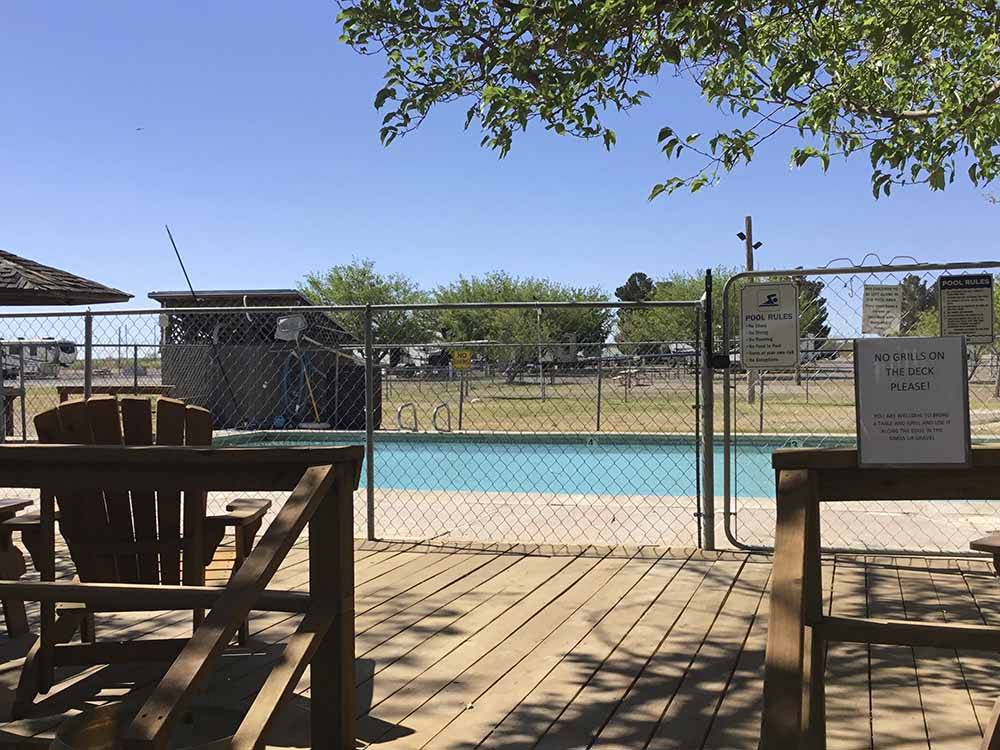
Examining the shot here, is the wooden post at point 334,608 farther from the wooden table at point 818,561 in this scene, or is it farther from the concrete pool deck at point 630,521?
the concrete pool deck at point 630,521

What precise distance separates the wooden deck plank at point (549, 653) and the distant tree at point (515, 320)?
626 inches

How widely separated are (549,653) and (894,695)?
1395 mm

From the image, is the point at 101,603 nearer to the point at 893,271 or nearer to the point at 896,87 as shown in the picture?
the point at 893,271

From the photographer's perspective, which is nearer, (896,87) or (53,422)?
(53,422)

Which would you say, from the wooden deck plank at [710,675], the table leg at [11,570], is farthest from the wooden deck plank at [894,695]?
the table leg at [11,570]

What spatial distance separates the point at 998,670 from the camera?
3.69 meters

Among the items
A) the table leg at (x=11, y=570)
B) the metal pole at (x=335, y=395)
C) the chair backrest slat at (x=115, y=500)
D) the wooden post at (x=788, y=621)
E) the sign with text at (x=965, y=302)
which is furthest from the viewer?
the metal pole at (x=335, y=395)

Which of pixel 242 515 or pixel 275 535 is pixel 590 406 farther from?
pixel 275 535

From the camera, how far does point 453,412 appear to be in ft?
58.1

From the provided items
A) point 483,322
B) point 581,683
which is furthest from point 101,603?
point 483,322

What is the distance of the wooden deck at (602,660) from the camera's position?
3.17 m

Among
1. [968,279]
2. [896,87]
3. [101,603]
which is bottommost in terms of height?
[101,603]

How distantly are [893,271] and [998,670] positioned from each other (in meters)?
2.45

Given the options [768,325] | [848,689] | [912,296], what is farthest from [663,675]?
[912,296]
